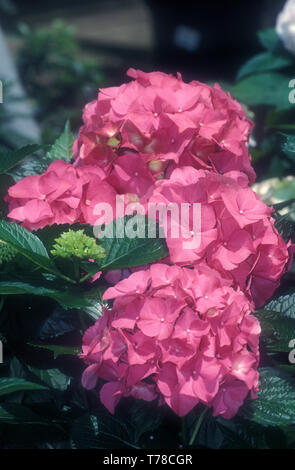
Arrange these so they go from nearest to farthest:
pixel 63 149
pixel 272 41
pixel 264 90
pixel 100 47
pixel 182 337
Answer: pixel 182 337 < pixel 63 149 < pixel 264 90 < pixel 272 41 < pixel 100 47

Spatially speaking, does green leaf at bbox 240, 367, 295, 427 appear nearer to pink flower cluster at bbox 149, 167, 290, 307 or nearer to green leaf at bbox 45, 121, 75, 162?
pink flower cluster at bbox 149, 167, 290, 307

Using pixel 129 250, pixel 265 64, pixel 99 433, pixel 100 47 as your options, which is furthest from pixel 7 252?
pixel 100 47

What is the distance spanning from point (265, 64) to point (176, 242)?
0.99 m

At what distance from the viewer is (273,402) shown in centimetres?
73

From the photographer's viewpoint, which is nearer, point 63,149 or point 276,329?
point 276,329

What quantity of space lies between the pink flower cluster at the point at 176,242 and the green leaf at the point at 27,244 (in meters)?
0.05

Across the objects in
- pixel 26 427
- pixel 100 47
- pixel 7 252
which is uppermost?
pixel 100 47

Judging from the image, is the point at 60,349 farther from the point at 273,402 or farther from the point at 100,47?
the point at 100,47

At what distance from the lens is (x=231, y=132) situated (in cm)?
81

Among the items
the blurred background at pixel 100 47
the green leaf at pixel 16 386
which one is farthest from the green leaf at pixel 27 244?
the blurred background at pixel 100 47

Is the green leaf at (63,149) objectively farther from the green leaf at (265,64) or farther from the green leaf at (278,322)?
the green leaf at (265,64)

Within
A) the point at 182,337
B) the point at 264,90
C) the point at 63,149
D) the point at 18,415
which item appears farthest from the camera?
the point at 264,90

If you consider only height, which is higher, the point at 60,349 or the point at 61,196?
the point at 61,196
